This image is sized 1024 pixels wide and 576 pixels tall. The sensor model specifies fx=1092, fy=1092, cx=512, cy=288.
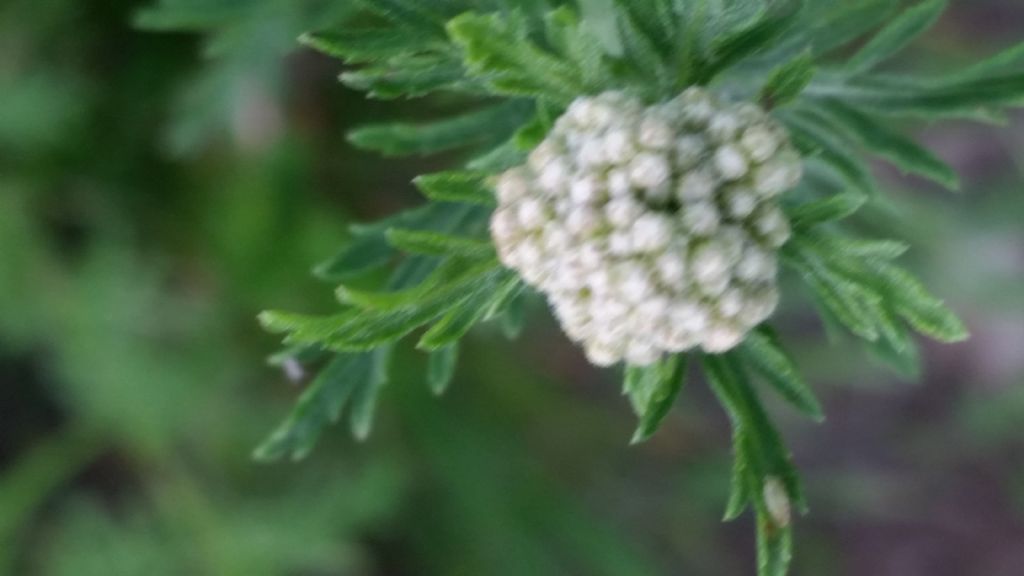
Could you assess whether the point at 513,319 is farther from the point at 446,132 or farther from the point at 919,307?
the point at 919,307

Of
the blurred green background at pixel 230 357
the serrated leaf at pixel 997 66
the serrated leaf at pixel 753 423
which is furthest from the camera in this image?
the blurred green background at pixel 230 357

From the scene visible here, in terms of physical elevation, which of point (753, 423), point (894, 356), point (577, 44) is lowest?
point (894, 356)

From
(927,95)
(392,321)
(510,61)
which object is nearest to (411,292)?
(392,321)

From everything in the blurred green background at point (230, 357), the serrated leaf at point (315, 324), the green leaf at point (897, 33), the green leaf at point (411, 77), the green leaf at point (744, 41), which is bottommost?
the blurred green background at point (230, 357)

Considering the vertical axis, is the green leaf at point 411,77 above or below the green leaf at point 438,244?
above

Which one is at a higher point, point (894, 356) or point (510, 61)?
point (510, 61)

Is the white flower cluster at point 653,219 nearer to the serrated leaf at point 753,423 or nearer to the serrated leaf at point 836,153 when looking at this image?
the serrated leaf at point 753,423

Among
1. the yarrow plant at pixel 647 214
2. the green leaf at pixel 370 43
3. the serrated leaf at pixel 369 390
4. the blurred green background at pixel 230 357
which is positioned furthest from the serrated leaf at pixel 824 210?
the blurred green background at pixel 230 357
